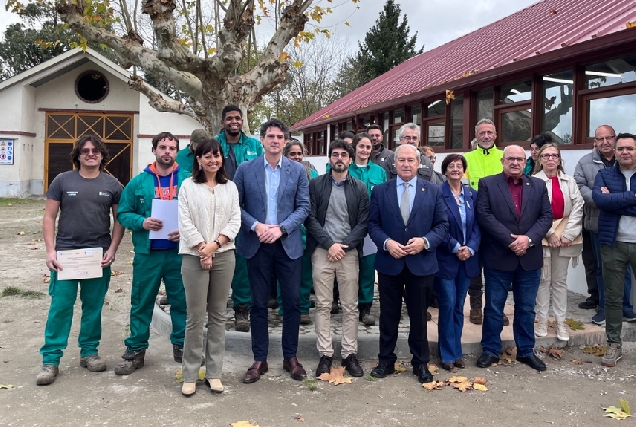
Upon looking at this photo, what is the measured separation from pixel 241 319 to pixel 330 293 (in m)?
1.27

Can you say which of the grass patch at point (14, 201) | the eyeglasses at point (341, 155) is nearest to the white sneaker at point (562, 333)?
the eyeglasses at point (341, 155)

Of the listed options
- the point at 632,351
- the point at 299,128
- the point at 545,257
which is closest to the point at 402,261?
the point at 545,257

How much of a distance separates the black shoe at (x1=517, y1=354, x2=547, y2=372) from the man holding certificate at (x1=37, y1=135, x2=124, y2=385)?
3929 millimetres

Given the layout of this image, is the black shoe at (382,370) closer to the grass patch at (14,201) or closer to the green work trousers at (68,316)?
the green work trousers at (68,316)

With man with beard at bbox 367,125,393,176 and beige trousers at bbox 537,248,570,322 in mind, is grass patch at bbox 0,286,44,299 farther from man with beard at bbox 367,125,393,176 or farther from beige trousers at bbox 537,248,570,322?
beige trousers at bbox 537,248,570,322

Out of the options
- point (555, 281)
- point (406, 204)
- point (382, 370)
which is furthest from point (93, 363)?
point (555, 281)

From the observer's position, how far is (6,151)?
77.7 ft

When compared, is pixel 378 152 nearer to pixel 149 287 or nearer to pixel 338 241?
pixel 338 241

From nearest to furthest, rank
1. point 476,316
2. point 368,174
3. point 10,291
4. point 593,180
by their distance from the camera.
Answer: point 368,174, point 593,180, point 476,316, point 10,291

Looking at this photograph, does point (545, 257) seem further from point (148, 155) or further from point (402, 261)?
point (148, 155)

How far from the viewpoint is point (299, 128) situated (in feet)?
80.7

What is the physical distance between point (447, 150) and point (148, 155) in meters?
16.8

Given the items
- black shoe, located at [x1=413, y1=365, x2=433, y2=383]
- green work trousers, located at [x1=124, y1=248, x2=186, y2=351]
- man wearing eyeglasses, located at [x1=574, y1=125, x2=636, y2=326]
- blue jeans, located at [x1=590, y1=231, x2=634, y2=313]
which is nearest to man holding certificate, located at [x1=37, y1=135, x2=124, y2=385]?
green work trousers, located at [x1=124, y1=248, x2=186, y2=351]

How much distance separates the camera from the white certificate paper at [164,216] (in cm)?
467
